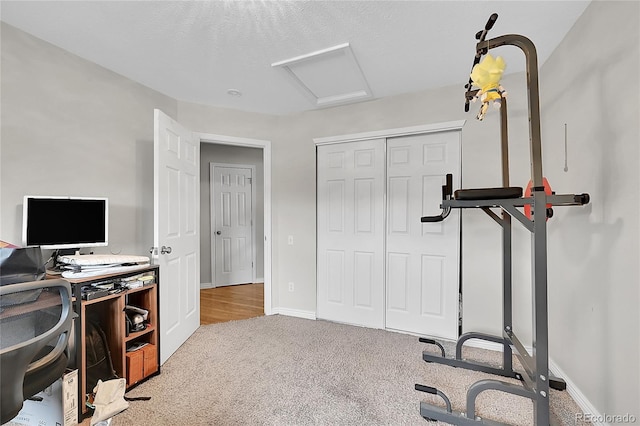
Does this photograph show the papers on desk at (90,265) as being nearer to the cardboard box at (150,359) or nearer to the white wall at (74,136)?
the white wall at (74,136)

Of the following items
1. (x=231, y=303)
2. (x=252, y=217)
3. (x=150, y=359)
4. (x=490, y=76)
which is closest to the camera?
(x=490, y=76)

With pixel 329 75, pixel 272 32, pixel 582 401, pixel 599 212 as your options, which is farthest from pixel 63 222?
pixel 582 401

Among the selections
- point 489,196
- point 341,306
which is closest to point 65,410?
point 341,306

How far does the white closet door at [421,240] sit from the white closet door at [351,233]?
126mm

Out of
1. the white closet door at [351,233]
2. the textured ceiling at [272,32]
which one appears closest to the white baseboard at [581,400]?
the white closet door at [351,233]

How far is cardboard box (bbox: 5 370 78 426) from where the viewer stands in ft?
5.01

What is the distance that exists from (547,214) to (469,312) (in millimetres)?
1557

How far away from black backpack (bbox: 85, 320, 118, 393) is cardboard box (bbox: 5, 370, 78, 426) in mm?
265

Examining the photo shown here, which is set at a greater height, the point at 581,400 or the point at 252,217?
the point at 252,217

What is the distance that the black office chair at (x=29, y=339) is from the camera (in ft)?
3.30

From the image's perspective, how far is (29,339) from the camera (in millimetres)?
1152

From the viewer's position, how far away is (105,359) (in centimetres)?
194

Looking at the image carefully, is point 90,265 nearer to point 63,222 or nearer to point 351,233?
point 63,222

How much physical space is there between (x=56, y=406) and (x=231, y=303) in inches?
92.4
